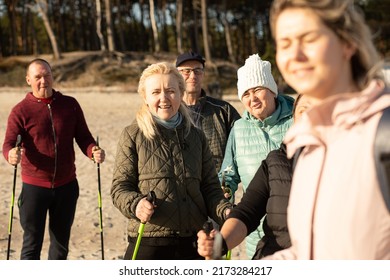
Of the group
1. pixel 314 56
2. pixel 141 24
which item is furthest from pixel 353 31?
pixel 141 24

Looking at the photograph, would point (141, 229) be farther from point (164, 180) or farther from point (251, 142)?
point (251, 142)

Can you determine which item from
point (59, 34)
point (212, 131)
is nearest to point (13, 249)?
point (212, 131)

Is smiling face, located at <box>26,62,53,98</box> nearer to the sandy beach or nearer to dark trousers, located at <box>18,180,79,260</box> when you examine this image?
dark trousers, located at <box>18,180,79,260</box>

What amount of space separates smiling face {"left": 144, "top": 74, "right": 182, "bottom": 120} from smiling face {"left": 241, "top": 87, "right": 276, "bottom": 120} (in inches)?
25.5

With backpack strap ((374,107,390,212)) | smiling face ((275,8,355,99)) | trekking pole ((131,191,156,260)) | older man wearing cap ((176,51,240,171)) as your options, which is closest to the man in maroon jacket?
older man wearing cap ((176,51,240,171))

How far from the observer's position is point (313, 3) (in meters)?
1.71

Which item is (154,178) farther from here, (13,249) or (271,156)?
(13,249)

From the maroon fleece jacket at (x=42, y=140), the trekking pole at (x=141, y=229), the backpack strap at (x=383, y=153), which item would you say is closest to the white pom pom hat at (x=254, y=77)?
the trekking pole at (x=141, y=229)

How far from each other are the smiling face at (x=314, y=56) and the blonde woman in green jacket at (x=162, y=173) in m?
2.47

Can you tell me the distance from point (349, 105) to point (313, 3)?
248 mm

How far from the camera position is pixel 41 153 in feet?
19.1

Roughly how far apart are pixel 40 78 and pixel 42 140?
464mm

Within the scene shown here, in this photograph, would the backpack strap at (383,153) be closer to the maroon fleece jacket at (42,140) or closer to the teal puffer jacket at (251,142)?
the teal puffer jacket at (251,142)

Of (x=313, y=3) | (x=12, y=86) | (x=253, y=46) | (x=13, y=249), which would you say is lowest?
(x=13, y=249)
